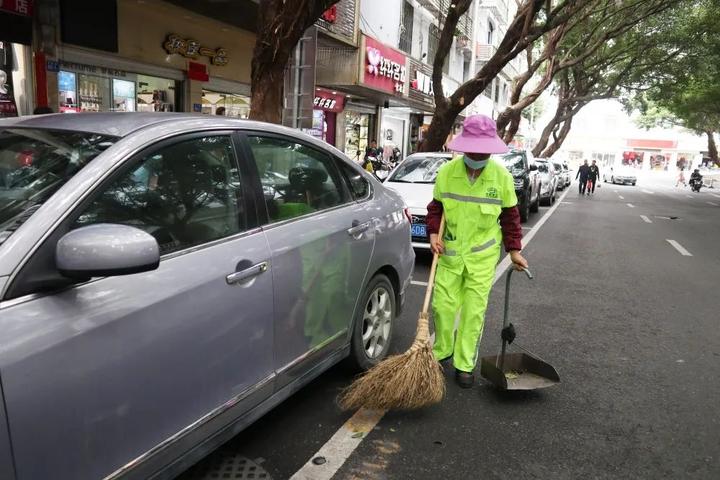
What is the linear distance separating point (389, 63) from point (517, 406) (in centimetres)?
1536

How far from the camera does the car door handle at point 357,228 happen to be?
3362 mm

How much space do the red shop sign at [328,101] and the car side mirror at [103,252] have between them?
15.8 meters

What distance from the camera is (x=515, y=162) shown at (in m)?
13.5

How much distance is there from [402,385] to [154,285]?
5.44 ft

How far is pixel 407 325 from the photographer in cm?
504

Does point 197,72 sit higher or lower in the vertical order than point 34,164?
higher

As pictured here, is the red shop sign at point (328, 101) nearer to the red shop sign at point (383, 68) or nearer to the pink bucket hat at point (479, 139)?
the red shop sign at point (383, 68)

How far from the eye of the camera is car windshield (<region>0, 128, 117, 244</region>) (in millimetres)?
1951

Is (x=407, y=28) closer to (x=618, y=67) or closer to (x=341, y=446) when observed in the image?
(x=618, y=67)

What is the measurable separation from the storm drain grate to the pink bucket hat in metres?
2.05

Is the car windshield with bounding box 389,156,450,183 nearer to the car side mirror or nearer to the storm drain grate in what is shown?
the storm drain grate

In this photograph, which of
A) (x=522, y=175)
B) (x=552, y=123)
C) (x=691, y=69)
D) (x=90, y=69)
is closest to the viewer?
(x=90, y=69)

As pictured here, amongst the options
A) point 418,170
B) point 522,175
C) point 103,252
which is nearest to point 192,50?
point 418,170

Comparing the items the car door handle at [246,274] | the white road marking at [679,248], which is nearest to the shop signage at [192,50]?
the white road marking at [679,248]
